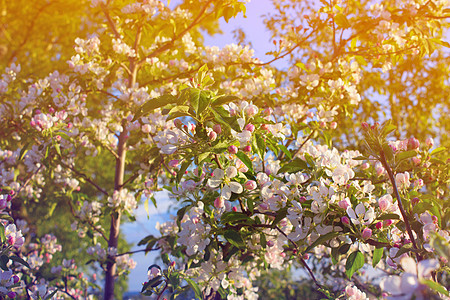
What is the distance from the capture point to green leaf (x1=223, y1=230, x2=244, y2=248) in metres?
1.34

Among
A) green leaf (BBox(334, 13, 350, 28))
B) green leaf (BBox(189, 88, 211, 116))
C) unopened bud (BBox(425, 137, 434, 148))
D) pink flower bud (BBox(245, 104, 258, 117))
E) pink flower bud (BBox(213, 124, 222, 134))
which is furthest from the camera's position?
green leaf (BBox(334, 13, 350, 28))

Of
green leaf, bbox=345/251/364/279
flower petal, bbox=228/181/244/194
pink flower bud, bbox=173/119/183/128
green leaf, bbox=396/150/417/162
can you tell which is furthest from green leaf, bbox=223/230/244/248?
green leaf, bbox=396/150/417/162

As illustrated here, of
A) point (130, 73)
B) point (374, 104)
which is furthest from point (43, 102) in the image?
point (374, 104)

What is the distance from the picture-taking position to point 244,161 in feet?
4.15

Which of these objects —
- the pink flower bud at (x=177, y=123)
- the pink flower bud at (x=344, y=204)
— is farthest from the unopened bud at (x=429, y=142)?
the pink flower bud at (x=177, y=123)

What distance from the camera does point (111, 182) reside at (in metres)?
6.01

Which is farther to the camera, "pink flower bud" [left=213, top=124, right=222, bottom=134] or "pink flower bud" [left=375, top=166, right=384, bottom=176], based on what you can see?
"pink flower bud" [left=375, top=166, right=384, bottom=176]

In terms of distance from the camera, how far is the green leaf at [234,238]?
134cm

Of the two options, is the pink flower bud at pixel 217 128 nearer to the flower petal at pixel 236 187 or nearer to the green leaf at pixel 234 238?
the flower petal at pixel 236 187

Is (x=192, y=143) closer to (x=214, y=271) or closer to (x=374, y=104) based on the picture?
(x=214, y=271)

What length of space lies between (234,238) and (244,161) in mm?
329

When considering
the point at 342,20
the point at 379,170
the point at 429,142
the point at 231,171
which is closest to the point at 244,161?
the point at 231,171

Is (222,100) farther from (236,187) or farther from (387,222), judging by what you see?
(387,222)

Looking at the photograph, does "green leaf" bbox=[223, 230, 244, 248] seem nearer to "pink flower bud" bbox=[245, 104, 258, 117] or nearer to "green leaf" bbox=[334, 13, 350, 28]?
"pink flower bud" bbox=[245, 104, 258, 117]
